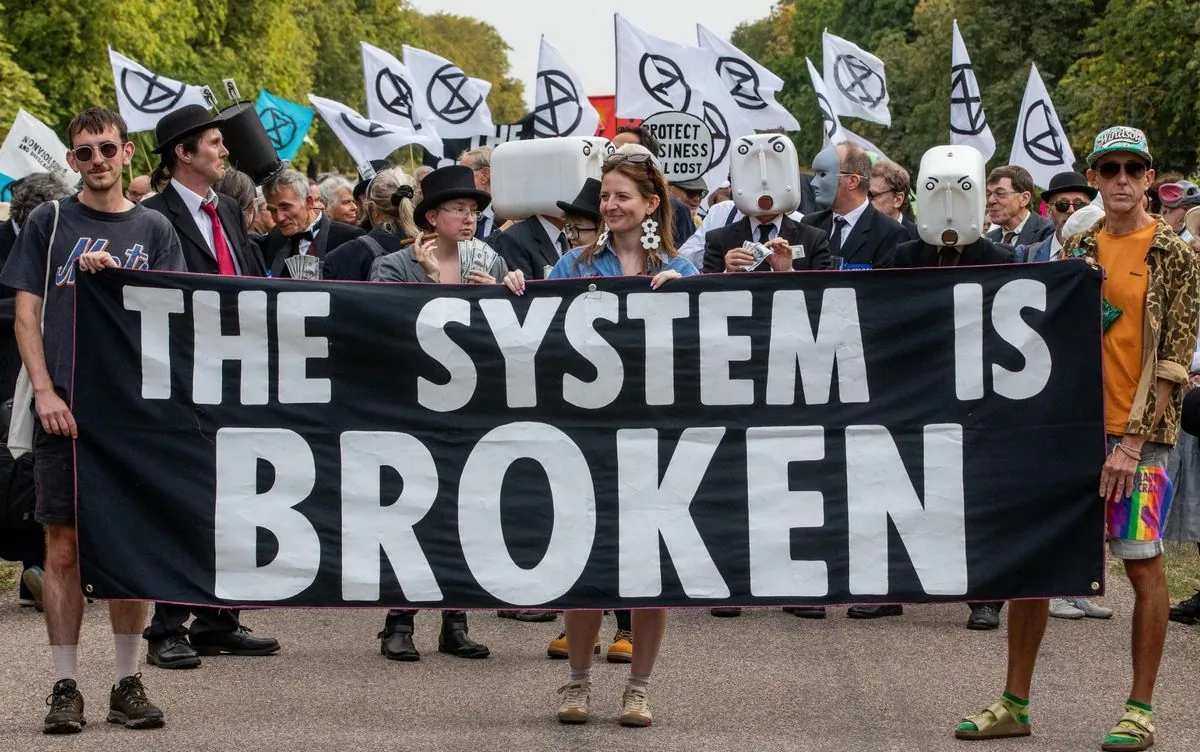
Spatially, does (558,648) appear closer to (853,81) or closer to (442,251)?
(442,251)

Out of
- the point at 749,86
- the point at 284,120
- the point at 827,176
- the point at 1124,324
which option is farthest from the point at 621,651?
the point at 284,120

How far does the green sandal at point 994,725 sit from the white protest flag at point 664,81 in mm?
10567

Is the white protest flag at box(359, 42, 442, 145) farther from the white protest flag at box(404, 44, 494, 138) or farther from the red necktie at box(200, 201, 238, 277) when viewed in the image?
the red necktie at box(200, 201, 238, 277)

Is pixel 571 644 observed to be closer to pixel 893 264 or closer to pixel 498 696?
pixel 498 696

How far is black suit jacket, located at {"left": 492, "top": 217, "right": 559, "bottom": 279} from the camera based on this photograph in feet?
31.3

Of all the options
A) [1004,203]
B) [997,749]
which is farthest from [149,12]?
[997,749]

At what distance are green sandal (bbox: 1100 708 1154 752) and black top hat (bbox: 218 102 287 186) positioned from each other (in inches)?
199

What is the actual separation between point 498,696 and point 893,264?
106 inches

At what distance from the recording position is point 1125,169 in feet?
22.0

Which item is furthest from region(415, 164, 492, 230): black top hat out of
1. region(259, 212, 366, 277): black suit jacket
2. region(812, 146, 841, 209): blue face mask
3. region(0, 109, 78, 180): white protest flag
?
region(0, 109, 78, 180): white protest flag

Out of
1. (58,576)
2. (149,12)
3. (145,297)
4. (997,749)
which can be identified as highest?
(149,12)

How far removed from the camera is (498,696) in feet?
24.8

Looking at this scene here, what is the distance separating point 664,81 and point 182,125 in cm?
962

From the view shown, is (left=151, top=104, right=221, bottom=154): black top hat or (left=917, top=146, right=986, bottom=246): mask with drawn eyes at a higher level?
(left=151, top=104, right=221, bottom=154): black top hat
